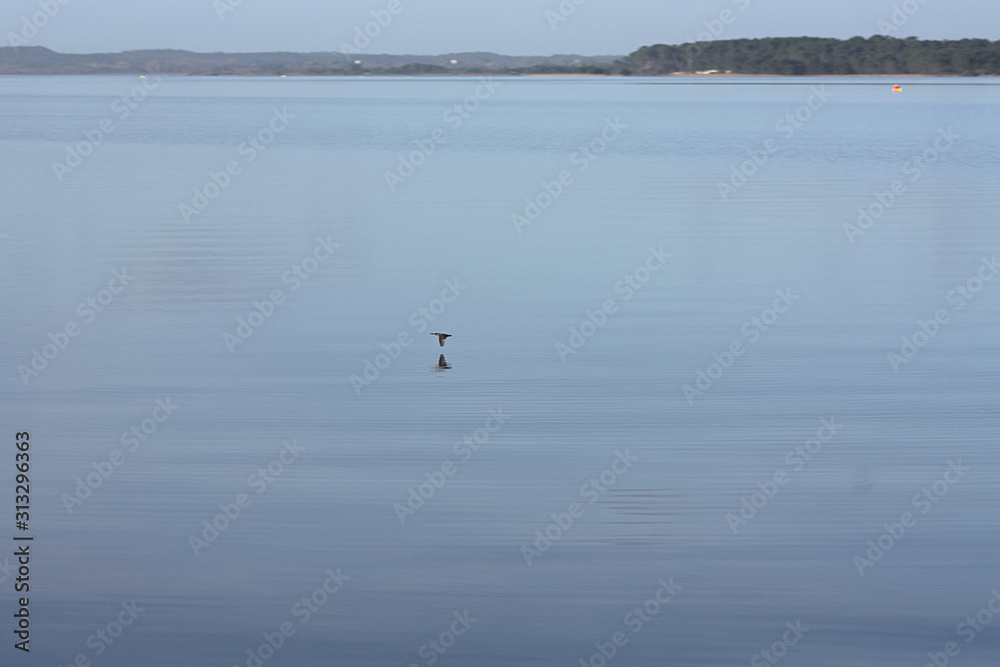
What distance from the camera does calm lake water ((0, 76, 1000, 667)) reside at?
5.60 meters

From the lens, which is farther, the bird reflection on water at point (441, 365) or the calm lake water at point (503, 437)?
the bird reflection on water at point (441, 365)

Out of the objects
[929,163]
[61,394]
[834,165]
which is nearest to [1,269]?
[61,394]

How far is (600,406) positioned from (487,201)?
12.4m

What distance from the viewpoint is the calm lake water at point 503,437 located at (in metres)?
5.60

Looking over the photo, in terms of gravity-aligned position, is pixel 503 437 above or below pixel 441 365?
below

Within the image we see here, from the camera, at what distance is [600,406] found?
8.74m

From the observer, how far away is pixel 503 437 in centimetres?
806

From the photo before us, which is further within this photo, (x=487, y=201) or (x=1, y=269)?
(x=487, y=201)

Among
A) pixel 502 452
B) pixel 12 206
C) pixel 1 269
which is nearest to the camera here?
pixel 502 452

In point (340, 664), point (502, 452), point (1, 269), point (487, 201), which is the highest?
point (487, 201)

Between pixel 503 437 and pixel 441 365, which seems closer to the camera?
pixel 503 437

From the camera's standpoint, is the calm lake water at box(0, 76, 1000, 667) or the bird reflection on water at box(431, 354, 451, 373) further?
the bird reflection on water at box(431, 354, 451, 373)

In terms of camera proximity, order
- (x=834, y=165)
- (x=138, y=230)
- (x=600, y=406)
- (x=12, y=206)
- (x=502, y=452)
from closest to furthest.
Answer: (x=502, y=452) < (x=600, y=406) < (x=138, y=230) < (x=12, y=206) < (x=834, y=165)

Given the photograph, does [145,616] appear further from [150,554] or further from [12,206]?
[12,206]
